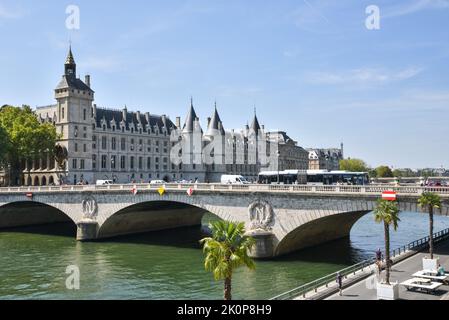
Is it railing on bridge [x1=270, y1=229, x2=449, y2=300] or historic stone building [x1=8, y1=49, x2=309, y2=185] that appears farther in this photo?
historic stone building [x1=8, y1=49, x2=309, y2=185]

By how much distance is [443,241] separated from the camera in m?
48.9

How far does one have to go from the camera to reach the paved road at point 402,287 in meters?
27.4

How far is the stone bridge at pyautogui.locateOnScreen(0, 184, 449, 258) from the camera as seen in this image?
43.7 metres

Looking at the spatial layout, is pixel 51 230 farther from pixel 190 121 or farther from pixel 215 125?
pixel 215 125

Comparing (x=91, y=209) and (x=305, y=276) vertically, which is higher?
(x=91, y=209)

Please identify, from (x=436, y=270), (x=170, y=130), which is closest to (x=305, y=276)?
(x=436, y=270)

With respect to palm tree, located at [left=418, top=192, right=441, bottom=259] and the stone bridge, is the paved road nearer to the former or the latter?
palm tree, located at [left=418, top=192, right=441, bottom=259]

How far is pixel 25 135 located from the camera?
97.0 meters

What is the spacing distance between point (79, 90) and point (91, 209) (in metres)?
Result: 50.8

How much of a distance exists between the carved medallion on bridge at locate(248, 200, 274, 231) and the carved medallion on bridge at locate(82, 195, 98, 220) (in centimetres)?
2494

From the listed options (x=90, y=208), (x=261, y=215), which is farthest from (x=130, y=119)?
(x=261, y=215)

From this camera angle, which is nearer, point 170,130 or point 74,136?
point 74,136

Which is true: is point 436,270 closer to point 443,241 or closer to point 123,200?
point 443,241

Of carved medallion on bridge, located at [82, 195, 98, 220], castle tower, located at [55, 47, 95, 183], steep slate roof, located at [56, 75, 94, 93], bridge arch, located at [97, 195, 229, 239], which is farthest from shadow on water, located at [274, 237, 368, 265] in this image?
steep slate roof, located at [56, 75, 94, 93]
